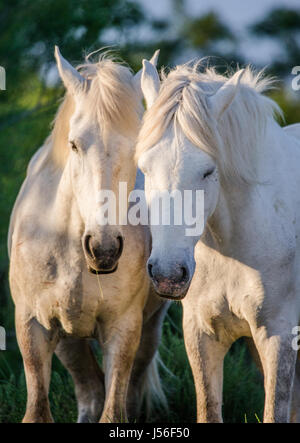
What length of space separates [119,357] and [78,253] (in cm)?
63

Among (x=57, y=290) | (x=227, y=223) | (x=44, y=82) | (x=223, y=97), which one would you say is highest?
(x=44, y=82)

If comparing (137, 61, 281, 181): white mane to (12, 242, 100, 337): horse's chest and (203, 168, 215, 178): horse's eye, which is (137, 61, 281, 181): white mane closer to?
(203, 168, 215, 178): horse's eye

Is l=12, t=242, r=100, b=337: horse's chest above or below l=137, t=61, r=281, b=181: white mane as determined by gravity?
below

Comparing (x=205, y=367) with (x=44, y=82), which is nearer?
(x=205, y=367)

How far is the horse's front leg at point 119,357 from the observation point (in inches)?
144

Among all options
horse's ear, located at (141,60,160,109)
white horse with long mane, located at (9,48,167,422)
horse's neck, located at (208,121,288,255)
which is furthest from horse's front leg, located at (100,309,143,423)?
horse's ear, located at (141,60,160,109)

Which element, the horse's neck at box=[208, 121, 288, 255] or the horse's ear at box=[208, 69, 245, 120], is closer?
the horse's ear at box=[208, 69, 245, 120]

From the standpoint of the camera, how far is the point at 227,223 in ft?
10.8

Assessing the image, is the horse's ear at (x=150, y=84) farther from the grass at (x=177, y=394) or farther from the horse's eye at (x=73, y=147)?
the grass at (x=177, y=394)

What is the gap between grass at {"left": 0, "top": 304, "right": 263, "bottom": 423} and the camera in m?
4.70

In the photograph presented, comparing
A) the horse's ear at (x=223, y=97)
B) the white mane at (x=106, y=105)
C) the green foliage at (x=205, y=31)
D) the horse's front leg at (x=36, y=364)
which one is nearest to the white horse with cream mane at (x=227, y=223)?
the horse's ear at (x=223, y=97)

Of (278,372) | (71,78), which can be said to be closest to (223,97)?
(71,78)

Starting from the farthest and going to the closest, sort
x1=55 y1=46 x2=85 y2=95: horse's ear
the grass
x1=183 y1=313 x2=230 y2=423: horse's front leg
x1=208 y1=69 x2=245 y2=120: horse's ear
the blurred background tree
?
1. the blurred background tree
2. the grass
3. x1=55 y1=46 x2=85 y2=95: horse's ear
4. x1=183 y1=313 x2=230 y2=423: horse's front leg
5. x1=208 y1=69 x2=245 y2=120: horse's ear

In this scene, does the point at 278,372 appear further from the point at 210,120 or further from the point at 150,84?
the point at 150,84
